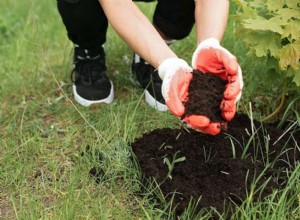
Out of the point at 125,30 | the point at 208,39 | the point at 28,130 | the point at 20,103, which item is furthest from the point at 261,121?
the point at 20,103

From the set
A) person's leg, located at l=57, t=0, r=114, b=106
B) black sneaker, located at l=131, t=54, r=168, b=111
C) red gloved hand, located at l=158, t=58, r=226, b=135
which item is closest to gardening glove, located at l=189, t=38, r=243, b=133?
red gloved hand, located at l=158, t=58, r=226, b=135

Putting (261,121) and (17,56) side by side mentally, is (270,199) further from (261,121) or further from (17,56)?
(17,56)

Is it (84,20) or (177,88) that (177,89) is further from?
(84,20)

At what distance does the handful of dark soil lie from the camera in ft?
6.33

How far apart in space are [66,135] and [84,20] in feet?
1.69

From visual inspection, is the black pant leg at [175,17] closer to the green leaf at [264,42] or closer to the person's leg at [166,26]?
the person's leg at [166,26]

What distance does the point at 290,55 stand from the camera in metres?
2.10

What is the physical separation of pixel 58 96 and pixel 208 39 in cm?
121

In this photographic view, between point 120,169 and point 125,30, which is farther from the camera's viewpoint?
point 120,169

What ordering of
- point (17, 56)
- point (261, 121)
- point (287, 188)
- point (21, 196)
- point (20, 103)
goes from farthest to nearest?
point (17, 56), point (20, 103), point (261, 121), point (21, 196), point (287, 188)

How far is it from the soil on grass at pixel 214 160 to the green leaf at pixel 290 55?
28cm

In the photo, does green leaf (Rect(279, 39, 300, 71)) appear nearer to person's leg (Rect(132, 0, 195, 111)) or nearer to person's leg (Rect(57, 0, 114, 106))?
person's leg (Rect(132, 0, 195, 111))

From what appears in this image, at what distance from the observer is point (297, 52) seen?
208 centimetres

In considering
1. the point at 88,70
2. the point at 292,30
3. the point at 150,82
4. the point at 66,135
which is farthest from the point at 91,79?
the point at 292,30
